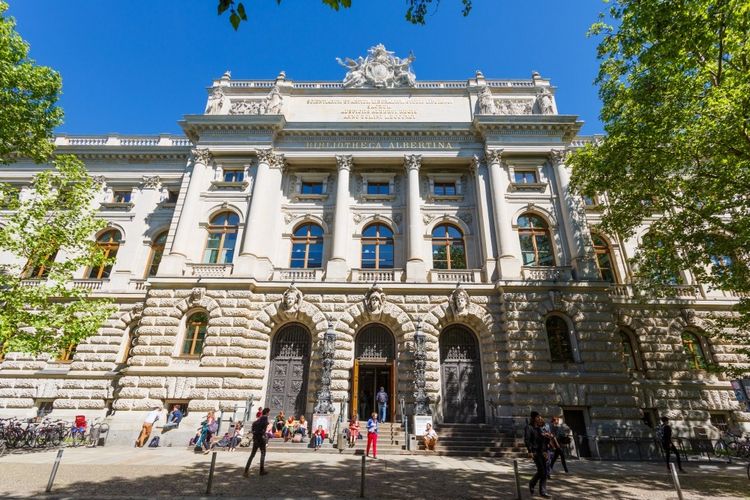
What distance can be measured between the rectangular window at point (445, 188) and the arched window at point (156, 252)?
1745 centimetres

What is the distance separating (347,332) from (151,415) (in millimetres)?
8939

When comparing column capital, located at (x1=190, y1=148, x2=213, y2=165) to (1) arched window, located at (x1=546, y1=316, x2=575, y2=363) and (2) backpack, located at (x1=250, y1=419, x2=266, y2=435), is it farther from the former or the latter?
(1) arched window, located at (x1=546, y1=316, x2=575, y2=363)

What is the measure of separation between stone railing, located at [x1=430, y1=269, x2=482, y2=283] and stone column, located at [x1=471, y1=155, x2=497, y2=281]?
0.55 m

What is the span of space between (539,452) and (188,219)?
65.0 ft

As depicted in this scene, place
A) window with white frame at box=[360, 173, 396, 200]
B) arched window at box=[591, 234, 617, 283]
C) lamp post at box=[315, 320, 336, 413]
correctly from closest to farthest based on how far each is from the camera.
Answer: lamp post at box=[315, 320, 336, 413], arched window at box=[591, 234, 617, 283], window with white frame at box=[360, 173, 396, 200]

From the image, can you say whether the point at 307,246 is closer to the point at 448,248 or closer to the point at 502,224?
the point at 448,248

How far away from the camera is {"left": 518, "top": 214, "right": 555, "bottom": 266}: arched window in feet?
65.9

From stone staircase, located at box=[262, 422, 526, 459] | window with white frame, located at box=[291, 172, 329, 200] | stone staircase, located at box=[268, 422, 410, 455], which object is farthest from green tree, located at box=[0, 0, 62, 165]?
stone staircase, located at box=[262, 422, 526, 459]

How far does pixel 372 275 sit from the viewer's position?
1972 centimetres

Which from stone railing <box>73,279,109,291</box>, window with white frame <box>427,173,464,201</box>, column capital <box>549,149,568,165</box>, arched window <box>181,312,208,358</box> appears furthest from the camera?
window with white frame <box>427,173,464,201</box>

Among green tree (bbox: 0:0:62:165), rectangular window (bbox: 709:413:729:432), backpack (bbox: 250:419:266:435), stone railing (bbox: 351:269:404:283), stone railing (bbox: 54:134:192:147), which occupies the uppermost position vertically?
stone railing (bbox: 54:134:192:147)

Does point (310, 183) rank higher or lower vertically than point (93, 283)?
higher

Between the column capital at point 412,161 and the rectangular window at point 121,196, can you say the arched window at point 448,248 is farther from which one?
the rectangular window at point 121,196

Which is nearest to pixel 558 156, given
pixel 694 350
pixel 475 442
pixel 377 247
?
pixel 377 247
